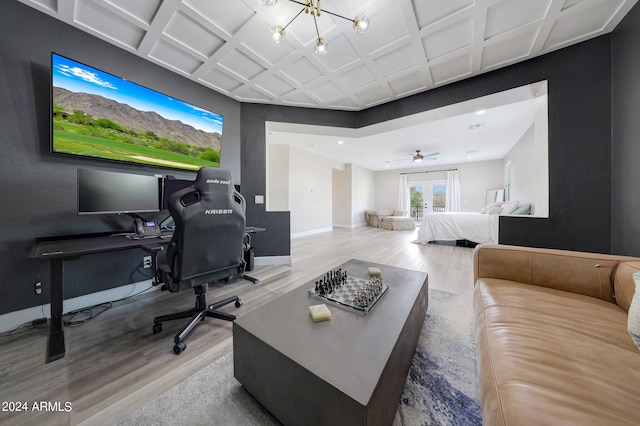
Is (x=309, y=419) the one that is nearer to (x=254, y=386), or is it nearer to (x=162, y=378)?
(x=254, y=386)

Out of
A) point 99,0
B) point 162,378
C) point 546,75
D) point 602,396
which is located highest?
point 99,0

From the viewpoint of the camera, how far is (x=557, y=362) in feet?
2.31

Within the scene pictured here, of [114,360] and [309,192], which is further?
[309,192]

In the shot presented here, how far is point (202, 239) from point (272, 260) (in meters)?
1.95

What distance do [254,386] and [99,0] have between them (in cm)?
291

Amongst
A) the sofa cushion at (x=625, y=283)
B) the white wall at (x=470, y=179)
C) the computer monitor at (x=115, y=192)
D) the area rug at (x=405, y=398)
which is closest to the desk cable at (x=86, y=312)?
the computer monitor at (x=115, y=192)

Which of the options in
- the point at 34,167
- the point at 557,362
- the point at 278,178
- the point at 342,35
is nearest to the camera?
the point at 557,362

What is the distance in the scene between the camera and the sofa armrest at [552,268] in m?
1.18

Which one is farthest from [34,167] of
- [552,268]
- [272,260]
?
[552,268]

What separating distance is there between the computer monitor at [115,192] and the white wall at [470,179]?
8.34 metres

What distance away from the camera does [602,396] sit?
1.90 ft

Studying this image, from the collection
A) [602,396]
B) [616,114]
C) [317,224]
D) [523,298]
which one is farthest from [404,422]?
[317,224]

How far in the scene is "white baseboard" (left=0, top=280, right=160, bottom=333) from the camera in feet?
5.13

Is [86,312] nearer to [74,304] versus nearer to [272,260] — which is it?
[74,304]
